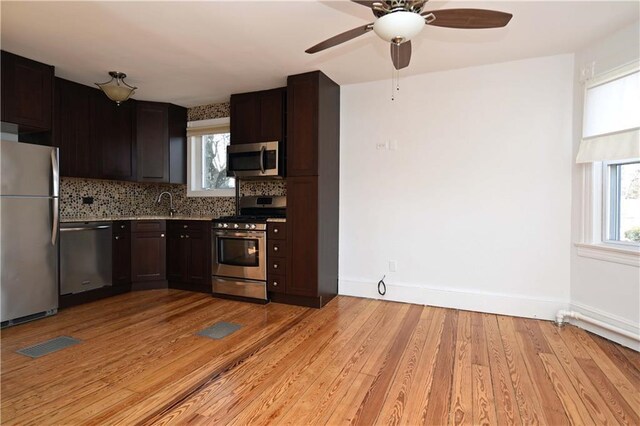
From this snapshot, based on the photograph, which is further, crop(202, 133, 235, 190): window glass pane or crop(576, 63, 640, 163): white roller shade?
crop(202, 133, 235, 190): window glass pane

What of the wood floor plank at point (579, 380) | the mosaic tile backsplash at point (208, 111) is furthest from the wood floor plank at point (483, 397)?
the mosaic tile backsplash at point (208, 111)

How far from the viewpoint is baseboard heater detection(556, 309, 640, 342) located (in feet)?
8.30

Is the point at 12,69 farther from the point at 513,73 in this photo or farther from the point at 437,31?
the point at 513,73

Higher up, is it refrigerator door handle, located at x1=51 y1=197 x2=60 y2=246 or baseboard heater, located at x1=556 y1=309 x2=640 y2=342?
refrigerator door handle, located at x1=51 y1=197 x2=60 y2=246

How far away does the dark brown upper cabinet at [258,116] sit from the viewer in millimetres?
3973

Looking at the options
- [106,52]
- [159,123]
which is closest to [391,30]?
[106,52]

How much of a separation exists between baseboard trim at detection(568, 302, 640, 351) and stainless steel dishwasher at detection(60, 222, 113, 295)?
5.12 m

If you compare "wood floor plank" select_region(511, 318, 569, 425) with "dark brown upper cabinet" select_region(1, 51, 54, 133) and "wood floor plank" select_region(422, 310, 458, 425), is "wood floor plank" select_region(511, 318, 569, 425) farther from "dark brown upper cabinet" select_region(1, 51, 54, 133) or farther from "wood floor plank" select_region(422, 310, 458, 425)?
"dark brown upper cabinet" select_region(1, 51, 54, 133)

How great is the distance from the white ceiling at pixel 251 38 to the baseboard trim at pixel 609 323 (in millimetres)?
2385

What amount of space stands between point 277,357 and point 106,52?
3.22 metres

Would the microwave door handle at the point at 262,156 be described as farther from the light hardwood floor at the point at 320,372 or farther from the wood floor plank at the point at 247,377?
the wood floor plank at the point at 247,377

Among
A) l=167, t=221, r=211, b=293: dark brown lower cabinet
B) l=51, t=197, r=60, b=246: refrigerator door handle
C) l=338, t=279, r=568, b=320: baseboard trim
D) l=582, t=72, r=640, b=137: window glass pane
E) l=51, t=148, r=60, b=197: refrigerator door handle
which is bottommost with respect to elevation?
l=338, t=279, r=568, b=320: baseboard trim

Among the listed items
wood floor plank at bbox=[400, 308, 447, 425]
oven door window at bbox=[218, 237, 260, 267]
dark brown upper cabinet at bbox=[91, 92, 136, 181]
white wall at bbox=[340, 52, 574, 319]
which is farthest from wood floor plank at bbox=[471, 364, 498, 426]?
dark brown upper cabinet at bbox=[91, 92, 136, 181]

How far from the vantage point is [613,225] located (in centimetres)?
286
